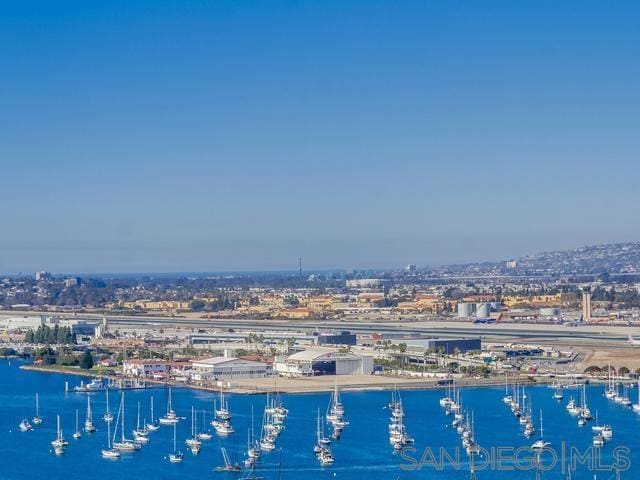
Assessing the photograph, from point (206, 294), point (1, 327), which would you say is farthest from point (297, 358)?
point (206, 294)

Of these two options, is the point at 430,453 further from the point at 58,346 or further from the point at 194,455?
the point at 58,346

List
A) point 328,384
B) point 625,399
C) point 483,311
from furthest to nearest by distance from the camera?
point 483,311, point 328,384, point 625,399

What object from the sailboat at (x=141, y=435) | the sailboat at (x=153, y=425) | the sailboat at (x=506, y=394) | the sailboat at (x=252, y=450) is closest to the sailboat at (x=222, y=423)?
the sailboat at (x=252, y=450)

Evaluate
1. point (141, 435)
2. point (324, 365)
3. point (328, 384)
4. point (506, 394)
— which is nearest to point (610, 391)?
point (506, 394)

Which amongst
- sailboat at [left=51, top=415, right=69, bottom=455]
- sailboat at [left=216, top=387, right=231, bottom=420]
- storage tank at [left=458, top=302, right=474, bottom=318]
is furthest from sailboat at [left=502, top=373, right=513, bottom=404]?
storage tank at [left=458, top=302, right=474, bottom=318]

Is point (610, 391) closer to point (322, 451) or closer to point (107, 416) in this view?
point (322, 451)

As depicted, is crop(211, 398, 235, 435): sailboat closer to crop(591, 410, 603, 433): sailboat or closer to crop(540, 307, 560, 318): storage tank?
crop(591, 410, 603, 433): sailboat
